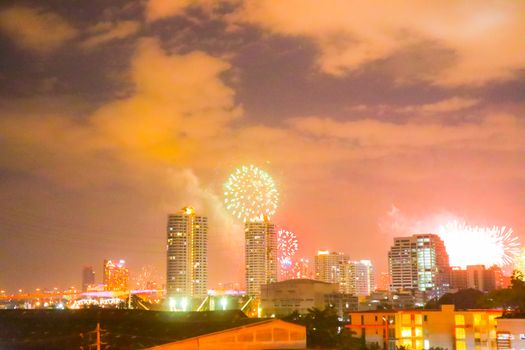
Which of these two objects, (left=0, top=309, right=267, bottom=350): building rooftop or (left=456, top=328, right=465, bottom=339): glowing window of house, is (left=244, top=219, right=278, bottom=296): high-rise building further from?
(left=0, top=309, right=267, bottom=350): building rooftop

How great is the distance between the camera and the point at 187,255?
152500mm

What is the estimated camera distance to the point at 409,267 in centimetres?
17300

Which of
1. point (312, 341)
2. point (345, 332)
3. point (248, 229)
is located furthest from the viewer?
point (248, 229)

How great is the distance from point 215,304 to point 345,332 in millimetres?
65944

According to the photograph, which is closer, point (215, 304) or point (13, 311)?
point (13, 311)

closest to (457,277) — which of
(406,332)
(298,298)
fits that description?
(298,298)

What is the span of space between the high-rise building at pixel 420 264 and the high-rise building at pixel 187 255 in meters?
51.3

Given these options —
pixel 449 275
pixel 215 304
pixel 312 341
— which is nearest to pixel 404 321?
pixel 312 341

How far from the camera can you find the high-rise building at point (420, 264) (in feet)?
541

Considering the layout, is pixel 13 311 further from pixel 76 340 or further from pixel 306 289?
pixel 306 289

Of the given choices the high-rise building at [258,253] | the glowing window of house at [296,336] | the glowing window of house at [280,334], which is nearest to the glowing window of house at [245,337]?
the glowing window of house at [280,334]

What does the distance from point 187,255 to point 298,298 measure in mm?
37847

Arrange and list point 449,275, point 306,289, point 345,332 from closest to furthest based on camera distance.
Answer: point 345,332 → point 306,289 → point 449,275

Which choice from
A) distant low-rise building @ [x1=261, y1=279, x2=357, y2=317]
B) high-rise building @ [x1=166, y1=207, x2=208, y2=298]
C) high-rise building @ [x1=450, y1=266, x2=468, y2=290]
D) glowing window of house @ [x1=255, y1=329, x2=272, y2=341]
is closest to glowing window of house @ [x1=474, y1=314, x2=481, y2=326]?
glowing window of house @ [x1=255, y1=329, x2=272, y2=341]
